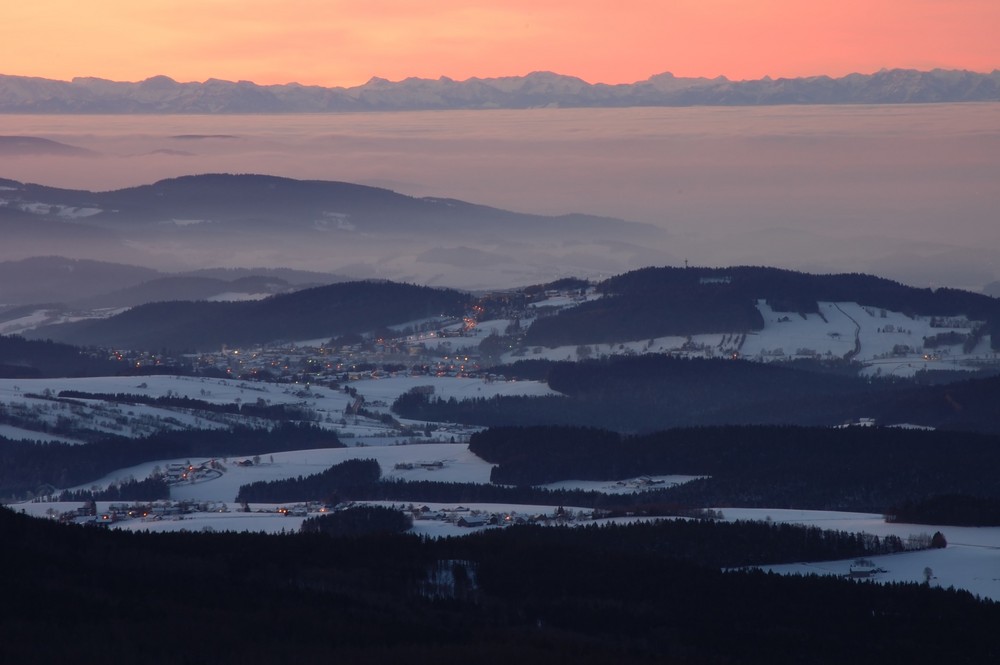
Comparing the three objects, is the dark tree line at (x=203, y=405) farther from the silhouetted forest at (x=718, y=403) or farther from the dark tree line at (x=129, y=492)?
→ the dark tree line at (x=129, y=492)

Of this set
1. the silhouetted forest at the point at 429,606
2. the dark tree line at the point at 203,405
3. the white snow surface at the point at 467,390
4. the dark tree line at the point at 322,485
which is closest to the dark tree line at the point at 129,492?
the dark tree line at the point at 322,485

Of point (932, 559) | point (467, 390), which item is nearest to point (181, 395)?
point (467, 390)

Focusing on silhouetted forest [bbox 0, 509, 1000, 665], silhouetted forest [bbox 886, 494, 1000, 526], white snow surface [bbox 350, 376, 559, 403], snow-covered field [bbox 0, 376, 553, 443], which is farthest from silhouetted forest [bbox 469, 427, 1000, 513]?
white snow surface [bbox 350, 376, 559, 403]

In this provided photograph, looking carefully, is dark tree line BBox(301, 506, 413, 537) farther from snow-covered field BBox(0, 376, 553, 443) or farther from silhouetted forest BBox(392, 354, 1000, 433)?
silhouetted forest BBox(392, 354, 1000, 433)

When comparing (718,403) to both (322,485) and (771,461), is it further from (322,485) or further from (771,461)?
(322,485)

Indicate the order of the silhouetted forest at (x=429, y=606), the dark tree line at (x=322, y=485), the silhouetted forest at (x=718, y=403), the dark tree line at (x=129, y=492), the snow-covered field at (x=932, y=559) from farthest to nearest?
the silhouetted forest at (x=718, y=403)
the dark tree line at (x=129, y=492)
the dark tree line at (x=322, y=485)
the snow-covered field at (x=932, y=559)
the silhouetted forest at (x=429, y=606)

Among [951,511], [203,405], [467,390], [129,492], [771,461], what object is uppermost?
[951,511]


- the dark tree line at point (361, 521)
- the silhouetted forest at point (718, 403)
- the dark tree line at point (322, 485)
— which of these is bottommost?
the silhouetted forest at point (718, 403)
